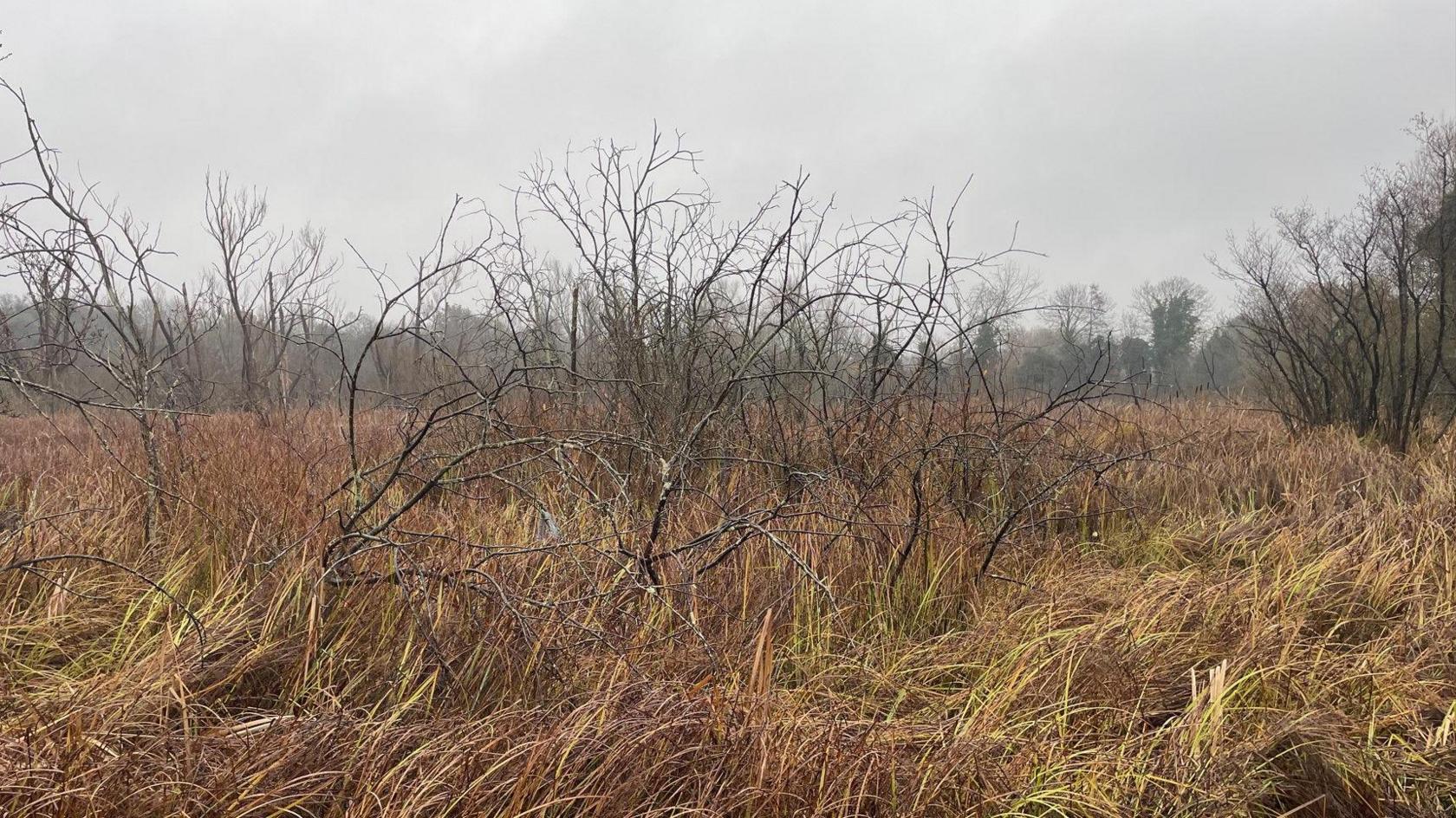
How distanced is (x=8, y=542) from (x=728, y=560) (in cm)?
289

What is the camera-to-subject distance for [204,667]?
2.24 metres

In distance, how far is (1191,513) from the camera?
457 centimetres

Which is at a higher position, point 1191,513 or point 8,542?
point 8,542

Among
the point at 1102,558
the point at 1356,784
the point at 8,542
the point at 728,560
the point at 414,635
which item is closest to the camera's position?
the point at 1356,784

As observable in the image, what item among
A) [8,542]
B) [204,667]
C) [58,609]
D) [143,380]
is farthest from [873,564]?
[143,380]

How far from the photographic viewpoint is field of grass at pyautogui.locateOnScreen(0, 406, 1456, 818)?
178cm

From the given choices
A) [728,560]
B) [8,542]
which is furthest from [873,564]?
[8,542]

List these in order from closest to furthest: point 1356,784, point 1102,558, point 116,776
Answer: point 116,776 → point 1356,784 → point 1102,558

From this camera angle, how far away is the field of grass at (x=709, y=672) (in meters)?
1.78

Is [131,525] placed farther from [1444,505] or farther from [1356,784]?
[1444,505]

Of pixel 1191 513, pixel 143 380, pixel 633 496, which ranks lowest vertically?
pixel 1191 513

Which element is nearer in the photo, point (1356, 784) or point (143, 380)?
point (1356, 784)

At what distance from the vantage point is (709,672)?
244 centimetres

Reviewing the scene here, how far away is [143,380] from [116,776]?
288 centimetres
